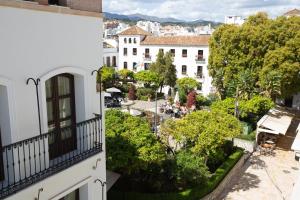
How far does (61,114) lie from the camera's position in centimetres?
808

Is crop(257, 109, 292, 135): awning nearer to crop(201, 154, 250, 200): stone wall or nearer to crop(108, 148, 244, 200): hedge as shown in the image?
crop(201, 154, 250, 200): stone wall

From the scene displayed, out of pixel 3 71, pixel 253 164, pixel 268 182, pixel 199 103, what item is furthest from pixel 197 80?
pixel 3 71

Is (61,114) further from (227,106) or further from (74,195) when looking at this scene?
(227,106)

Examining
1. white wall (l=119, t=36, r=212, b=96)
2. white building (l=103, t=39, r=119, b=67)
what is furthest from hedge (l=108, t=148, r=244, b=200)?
white building (l=103, t=39, r=119, b=67)

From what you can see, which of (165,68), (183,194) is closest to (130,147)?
(183,194)

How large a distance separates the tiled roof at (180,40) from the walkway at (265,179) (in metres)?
24.2

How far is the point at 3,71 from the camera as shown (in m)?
6.24

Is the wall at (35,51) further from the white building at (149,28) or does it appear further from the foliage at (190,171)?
the white building at (149,28)

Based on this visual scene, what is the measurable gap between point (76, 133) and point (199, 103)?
3137cm

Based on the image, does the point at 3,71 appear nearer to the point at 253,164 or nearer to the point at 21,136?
the point at 21,136

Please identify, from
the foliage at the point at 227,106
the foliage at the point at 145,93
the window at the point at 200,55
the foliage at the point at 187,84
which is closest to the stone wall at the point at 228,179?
the foliage at the point at 227,106

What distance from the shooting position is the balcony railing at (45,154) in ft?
22.0

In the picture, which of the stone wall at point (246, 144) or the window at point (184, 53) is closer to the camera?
the stone wall at point (246, 144)

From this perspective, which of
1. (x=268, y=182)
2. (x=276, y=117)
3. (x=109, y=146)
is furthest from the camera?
(x=276, y=117)
